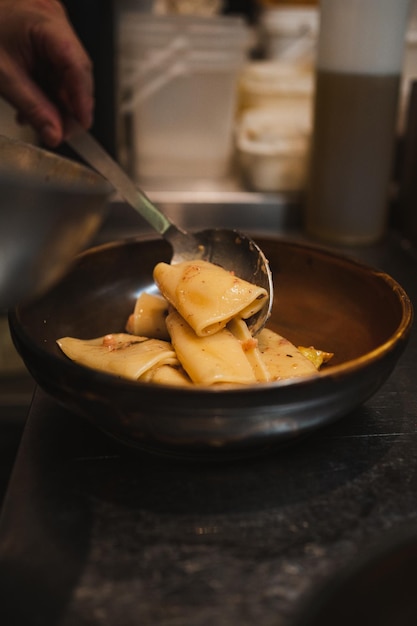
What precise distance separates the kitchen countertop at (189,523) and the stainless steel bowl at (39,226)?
0.23 m

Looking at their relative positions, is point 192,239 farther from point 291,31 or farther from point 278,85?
point 291,31

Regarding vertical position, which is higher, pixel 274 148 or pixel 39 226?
pixel 39 226

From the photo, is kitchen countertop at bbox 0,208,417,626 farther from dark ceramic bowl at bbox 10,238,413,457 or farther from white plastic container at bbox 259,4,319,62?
white plastic container at bbox 259,4,319,62

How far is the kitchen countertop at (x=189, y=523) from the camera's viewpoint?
51 cm

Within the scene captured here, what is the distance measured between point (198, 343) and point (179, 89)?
3.37 feet

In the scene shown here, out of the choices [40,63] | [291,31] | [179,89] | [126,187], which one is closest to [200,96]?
[179,89]

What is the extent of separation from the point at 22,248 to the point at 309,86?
4.32 feet

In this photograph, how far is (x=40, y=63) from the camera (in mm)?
1169

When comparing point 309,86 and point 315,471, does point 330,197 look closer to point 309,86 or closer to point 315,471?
point 309,86

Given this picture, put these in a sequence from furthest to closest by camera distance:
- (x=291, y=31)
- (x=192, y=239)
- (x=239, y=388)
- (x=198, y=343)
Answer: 1. (x=291, y=31)
2. (x=192, y=239)
3. (x=198, y=343)
4. (x=239, y=388)

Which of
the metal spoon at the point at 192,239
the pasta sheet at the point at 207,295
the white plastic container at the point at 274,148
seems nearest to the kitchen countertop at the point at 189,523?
the pasta sheet at the point at 207,295

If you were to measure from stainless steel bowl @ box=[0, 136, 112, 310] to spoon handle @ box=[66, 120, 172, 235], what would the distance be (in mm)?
488

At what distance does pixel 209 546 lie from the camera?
0.57 meters

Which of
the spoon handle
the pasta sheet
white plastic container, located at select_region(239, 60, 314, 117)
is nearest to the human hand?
the spoon handle
